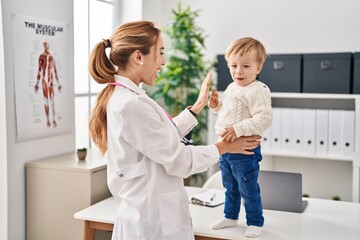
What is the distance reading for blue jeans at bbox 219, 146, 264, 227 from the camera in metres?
1.97

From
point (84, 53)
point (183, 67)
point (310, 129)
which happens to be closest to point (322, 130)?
point (310, 129)

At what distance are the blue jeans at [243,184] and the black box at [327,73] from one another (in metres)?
1.63

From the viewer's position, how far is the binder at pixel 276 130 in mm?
3615

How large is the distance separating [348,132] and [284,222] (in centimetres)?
148

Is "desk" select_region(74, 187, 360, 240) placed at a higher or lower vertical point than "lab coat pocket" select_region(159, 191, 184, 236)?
lower

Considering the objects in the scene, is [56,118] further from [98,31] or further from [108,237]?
[98,31]

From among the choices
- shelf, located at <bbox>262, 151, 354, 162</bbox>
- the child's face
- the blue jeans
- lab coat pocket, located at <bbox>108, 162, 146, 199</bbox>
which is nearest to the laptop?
the blue jeans

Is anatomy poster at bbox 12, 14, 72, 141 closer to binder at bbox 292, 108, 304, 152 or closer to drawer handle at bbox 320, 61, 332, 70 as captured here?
binder at bbox 292, 108, 304, 152

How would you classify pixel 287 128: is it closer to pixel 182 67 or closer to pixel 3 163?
pixel 182 67

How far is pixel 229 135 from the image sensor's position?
1.88 meters

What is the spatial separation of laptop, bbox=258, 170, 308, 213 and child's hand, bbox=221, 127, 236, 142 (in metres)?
0.52

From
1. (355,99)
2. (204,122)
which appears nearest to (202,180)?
(204,122)

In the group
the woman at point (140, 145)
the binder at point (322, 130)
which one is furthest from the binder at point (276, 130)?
the woman at point (140, 145)

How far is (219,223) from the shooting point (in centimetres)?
208
